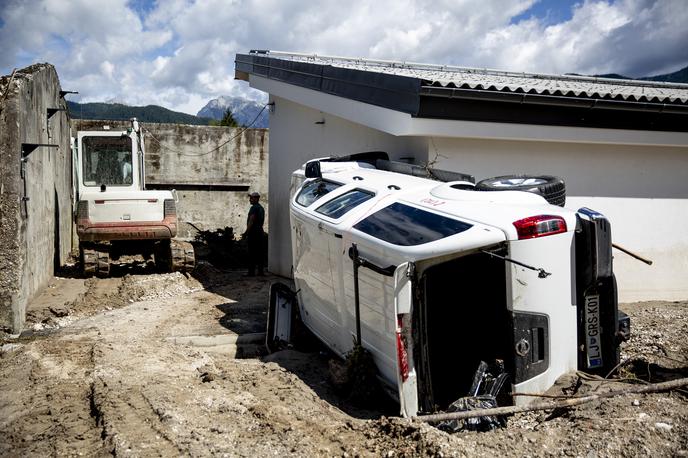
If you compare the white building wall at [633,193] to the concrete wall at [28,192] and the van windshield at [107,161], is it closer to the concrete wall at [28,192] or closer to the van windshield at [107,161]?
the concrete wall at [28,192]

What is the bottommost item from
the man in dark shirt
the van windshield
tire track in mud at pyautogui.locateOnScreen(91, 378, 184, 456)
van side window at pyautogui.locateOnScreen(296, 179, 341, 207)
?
tire track in mud at pyautogui.locateOnScreen(91, 378, 184, 456)

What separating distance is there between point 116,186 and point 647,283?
10.8 meters

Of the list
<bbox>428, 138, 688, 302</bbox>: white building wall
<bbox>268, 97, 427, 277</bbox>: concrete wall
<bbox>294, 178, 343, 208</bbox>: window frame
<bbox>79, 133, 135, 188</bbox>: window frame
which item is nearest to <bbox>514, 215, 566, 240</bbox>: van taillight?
<bbox>294, 178, 343, 208</bbox>: window frame

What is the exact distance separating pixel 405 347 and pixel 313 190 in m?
3.12

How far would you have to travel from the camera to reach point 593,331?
5320 millimetres

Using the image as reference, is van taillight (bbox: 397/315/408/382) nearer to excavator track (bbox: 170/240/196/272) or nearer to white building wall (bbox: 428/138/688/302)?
white building wall (bbox: 428/138/688/302)

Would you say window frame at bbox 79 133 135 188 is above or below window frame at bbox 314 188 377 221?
above

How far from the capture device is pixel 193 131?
19156 millimetres

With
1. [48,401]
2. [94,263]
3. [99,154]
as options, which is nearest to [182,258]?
[94,263]

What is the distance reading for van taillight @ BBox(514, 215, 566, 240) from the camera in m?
4.70

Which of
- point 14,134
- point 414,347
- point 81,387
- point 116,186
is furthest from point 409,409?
point 116,186

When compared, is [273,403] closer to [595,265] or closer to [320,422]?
[320,422]

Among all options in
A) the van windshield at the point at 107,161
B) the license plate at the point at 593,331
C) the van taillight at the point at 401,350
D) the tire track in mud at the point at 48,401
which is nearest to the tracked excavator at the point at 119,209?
the van windshield at the point at 107,161

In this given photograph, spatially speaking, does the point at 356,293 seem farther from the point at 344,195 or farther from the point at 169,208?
the point at 169,208
